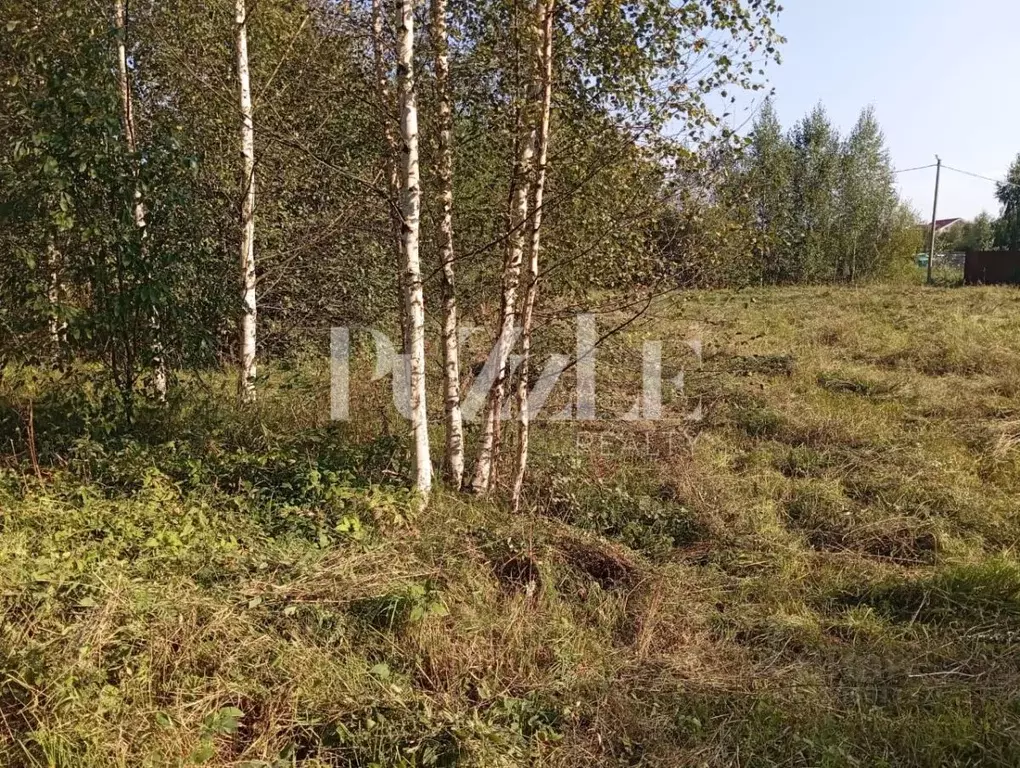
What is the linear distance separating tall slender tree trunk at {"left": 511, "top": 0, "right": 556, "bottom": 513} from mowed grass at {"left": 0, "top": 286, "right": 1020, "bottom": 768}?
13.4 inches

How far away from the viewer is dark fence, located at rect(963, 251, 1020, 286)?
19781 mm

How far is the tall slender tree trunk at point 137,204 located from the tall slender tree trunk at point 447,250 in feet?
6.77

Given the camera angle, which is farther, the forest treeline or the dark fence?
the dark fence

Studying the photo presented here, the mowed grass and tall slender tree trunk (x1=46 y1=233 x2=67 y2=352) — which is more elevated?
tall slender tree trunk (x1=46 y1=233 x2=67 y2=352)

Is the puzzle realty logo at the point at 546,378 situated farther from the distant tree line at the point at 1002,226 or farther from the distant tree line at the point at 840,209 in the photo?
the distant tree line at the point at 1002,226

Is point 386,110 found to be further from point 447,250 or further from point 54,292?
point 54,292

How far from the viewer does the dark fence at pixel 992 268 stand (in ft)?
64.9

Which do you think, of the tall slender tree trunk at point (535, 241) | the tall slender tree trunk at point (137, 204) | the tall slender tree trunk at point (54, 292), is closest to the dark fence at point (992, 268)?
the tall slender tree trunk at point (535, 241)

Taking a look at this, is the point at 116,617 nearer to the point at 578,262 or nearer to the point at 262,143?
the point at 578,262

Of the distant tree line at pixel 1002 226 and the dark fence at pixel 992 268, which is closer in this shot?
the dark fence at pixel 992 268

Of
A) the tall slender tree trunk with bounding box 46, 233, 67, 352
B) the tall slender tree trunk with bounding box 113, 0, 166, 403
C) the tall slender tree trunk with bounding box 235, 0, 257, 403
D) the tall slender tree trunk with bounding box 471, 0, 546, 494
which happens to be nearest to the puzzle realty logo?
the tall slender tree trunk with bounding box 471, 0, 546, 494

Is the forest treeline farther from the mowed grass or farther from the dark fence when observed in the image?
the dark fence

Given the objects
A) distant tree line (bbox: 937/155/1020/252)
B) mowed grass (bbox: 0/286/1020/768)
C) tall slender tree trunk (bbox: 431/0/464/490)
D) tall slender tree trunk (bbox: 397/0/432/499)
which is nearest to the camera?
mowed grass (bbox: 0/286/1020/768)

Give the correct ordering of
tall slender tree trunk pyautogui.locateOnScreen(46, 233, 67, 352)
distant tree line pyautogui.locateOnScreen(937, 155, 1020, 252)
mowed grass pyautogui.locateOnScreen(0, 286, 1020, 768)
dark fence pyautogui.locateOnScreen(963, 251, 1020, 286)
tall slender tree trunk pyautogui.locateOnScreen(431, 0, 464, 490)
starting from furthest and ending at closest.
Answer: distant tree line pyautogui.locateOnScreen(937, 155, 1020, 252), dark fence pyautogui.locateOnScreen(963, 251, 1020, 286), tall slender tree trunk pyautogui.locateOnScreen(46, 233, 67, 352), tall slender tree trunk pyautogui.locateOnScreen(431, 0, 464, 490), mowed grass pyautogui.locateOnScreen(0, 286, 1020, 768)
